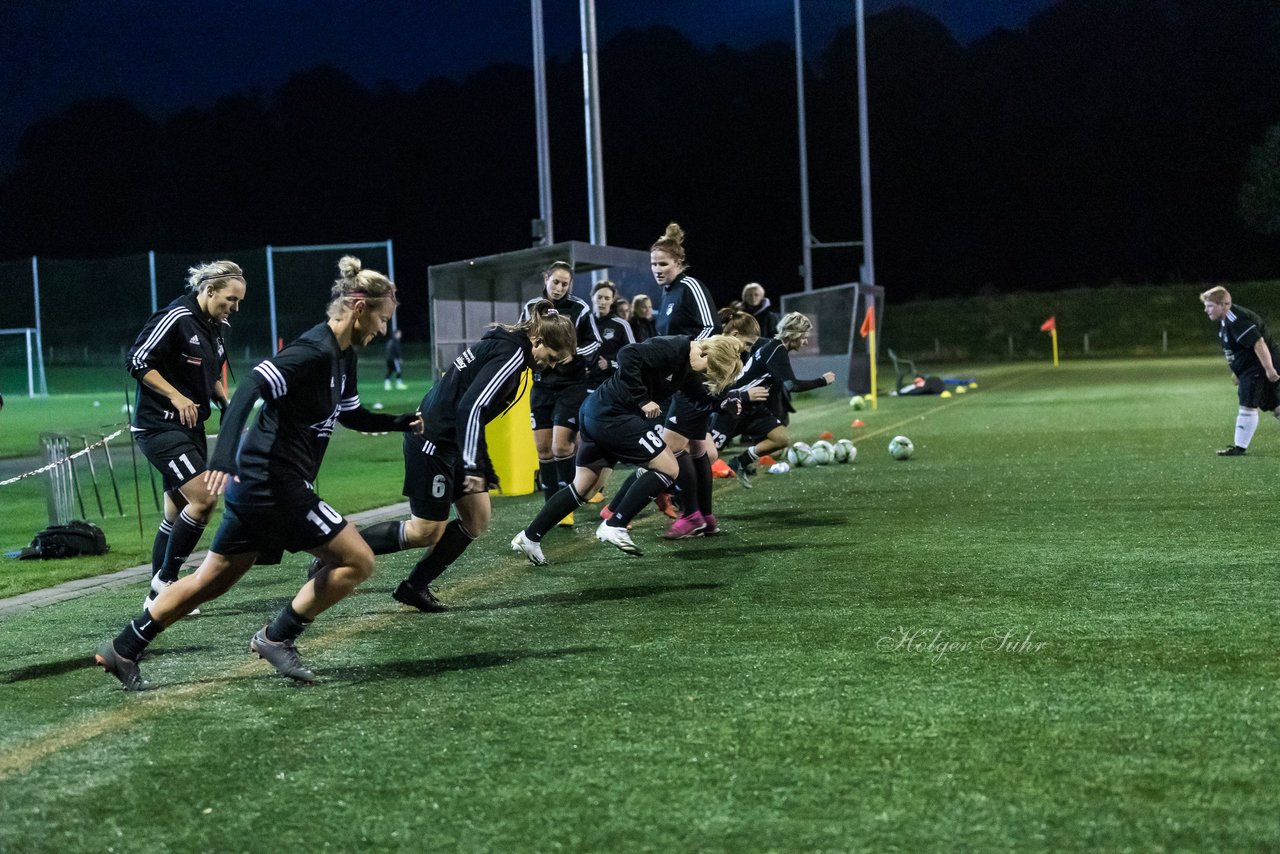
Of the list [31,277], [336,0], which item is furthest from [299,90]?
[31,277]

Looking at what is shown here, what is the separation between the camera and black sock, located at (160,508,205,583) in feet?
23.0

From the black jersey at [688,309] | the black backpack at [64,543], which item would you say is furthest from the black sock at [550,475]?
the black backpack at [64,543]

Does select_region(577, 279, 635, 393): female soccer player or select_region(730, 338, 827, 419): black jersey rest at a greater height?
select_region(577, 279, 635, 393): female soccer player

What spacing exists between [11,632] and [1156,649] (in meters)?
5.34

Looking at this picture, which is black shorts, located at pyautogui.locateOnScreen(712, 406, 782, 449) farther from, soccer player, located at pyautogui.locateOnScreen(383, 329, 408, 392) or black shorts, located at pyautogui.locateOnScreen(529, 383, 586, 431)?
soccer player, located at pyautogui.locateOnScreen(383, 329, 408, 392)

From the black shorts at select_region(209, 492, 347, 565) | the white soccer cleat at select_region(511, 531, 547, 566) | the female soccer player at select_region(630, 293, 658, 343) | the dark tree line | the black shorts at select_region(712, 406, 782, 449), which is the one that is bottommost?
the white soccer cleat at select_region(511, 531, 547, 566)

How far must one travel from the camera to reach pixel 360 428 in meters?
6.65

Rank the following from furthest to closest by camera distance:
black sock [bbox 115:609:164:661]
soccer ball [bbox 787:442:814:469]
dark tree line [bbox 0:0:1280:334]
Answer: dark tree line [bbox 0:0:1280:334] → soccer ball [bbox 787:442:814:469] → black sock [bbox 115:609:164:661]

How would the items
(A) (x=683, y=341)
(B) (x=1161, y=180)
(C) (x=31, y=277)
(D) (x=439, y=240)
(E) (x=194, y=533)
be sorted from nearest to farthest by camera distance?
(E) (x=194, y=533) → (A) (x=683, y=341) → (C) (x=31, y=277) → (B) (x=1161, y=180) → (D) (x=439, y=240)

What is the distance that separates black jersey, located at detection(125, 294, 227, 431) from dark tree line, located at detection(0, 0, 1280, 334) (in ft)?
180

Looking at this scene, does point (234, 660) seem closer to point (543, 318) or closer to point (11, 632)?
point (11, 632)

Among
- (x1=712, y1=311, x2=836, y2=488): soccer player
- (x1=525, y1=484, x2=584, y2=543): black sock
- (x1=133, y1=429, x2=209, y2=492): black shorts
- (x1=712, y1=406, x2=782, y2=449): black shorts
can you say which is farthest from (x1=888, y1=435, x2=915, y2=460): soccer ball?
(x1=133, y1=429, x2=209, y2=492): black shorts

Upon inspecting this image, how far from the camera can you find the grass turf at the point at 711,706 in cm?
394

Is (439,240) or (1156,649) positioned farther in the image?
(439,240)
